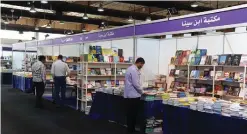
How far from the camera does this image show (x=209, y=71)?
25.3 ft

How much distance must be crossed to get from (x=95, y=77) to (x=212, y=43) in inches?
140

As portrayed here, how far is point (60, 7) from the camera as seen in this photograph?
11414 mm

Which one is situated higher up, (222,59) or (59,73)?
(222,59)

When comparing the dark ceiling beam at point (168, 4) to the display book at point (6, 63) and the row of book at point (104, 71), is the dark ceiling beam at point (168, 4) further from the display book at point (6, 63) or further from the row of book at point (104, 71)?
the display book at point (6, 63)

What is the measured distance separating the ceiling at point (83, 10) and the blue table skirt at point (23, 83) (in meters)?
3.07

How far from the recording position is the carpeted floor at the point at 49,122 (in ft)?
18.7

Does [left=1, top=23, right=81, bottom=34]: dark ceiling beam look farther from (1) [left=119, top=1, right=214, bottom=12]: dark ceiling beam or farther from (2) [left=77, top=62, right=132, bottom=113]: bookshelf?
(2) [left=77, top=62, right=132, bottom=113]: bookshelf

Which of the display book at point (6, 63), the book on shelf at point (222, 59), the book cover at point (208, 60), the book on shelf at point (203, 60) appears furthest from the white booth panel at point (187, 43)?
the display book at point (6, 63)

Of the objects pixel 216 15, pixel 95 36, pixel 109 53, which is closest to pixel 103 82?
pixel 109 53

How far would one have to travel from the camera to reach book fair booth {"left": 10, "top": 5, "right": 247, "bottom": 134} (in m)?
4.15

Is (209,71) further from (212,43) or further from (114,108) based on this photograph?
(114,108)

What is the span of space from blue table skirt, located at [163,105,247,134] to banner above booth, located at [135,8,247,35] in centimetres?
140

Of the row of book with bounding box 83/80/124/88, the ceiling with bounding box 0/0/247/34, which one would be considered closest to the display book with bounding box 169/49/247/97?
the ceiling with bounding box 0/0/247/34

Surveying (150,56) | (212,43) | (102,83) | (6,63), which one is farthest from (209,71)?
(6,63)
